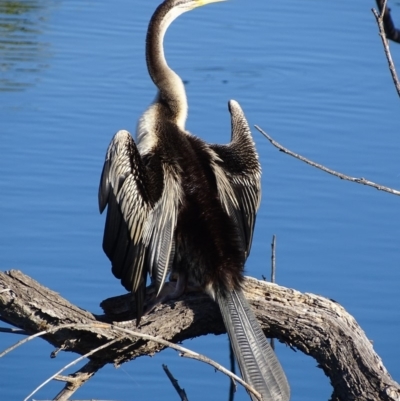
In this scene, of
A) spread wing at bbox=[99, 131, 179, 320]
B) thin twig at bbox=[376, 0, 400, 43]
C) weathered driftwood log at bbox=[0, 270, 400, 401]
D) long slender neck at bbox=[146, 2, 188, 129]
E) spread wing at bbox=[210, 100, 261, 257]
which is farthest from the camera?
long slender neck at bbox=[146, 2, 188, 129]

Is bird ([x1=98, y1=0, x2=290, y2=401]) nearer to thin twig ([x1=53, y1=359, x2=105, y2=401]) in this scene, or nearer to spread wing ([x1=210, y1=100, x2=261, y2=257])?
spread wing ([x1=210, y1=100, x2=261, y2=257])

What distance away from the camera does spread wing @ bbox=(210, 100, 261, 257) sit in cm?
440

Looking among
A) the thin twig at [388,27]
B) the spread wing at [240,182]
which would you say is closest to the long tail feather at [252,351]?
the spread wing at [240,182]

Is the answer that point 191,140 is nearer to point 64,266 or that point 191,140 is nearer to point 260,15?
point 64,266

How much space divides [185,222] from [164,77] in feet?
2.94

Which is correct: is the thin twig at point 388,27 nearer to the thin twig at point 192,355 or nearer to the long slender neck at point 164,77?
the thin twig at point 192,355

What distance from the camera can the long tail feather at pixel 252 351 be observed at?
369 centimetres

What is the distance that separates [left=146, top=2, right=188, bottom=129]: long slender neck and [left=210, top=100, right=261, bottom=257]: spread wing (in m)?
0.24

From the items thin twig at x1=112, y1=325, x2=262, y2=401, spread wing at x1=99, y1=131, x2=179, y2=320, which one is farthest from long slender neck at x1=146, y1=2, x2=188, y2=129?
thin twig at x1=112, y1=325, x2=262, y2=401

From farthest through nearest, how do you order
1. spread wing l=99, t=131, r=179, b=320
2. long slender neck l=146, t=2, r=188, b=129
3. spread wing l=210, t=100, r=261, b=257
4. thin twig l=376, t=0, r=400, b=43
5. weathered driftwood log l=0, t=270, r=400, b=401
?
long slender neck l=146, t=2, r=188, b=129, spread wing l=210, t=100, r=261, b=257, spread wing l=99, t=131, r=179, b=320, weathered driftwood log l=0, t=270, r=400, b=401, thin twig l=376, t=0, r=400, b=43

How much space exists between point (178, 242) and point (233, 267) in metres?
0.26

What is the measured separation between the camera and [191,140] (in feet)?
14.7

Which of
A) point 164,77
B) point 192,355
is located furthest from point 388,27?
point 164,77

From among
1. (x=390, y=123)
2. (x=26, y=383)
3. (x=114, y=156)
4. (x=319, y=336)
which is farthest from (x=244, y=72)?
(x=319, y=336)
